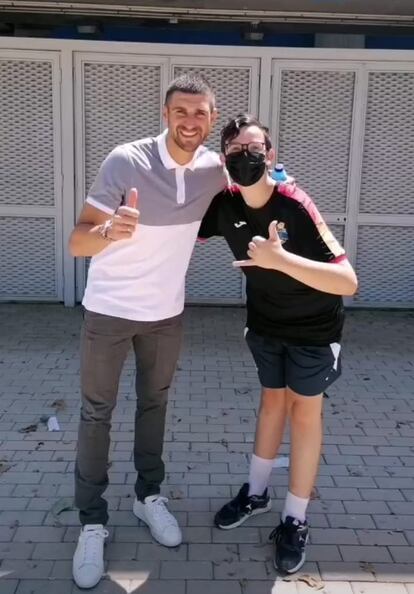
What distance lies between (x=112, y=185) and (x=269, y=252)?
651 millimetres

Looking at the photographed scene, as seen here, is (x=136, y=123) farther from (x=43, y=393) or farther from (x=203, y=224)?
(x=203, y=224)

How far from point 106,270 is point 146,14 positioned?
4301mm

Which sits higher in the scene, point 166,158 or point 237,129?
point 237,129

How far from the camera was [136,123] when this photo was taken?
636 centimetres

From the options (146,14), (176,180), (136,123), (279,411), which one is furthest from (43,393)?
(146,14)

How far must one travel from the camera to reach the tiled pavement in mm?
2729

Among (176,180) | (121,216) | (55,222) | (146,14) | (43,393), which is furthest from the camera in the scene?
(55,222)

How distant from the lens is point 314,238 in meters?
2.60

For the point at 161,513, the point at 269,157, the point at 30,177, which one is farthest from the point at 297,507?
the point at 30,177

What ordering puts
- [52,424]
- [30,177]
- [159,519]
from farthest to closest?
1. [30,177]
2. [52,424]
3. [159,519]

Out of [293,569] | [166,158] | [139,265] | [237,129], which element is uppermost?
[237,129]

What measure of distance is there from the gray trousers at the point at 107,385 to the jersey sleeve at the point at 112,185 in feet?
1.51

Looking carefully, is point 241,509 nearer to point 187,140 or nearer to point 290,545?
point 290,545

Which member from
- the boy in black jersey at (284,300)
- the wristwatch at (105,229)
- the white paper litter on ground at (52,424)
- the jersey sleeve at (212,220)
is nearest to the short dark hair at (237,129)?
the boy in black jersey at (284,300)
